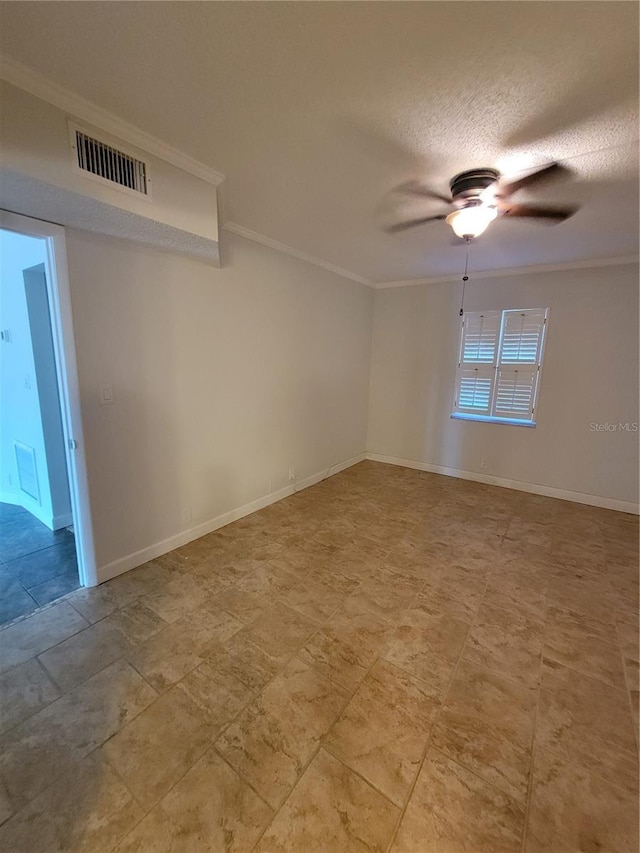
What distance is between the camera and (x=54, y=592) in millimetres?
2254

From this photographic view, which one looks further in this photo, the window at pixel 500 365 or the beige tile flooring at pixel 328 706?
the window at pixel 500 365

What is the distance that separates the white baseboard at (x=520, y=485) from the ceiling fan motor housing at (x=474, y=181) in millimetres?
3323

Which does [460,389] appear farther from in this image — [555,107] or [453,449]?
[555,107]

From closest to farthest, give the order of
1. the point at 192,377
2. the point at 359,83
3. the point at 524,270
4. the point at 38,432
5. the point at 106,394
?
the point at 359,83 < the point at 106,394 < the point at 192,377 < the point at 38,432 < the point at 524,270

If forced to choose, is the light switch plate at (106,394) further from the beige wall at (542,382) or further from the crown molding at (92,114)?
the beige wall at (542,382)

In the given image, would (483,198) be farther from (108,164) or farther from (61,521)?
(61,521)

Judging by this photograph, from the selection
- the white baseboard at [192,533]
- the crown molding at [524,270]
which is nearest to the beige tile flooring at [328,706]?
the white baseboard at [192,533]

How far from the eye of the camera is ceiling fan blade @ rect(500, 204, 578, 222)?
6.86ft

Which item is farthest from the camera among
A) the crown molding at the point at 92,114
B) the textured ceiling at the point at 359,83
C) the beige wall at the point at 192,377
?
the beige wall at the point at 192,377

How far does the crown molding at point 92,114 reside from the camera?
1.36 metres

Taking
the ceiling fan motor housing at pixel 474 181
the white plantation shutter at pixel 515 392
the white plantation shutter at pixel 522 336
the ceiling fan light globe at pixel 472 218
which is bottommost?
the white plantation shutter at pixel 515 392

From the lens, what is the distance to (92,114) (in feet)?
5.18

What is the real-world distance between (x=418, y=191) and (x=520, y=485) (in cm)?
344

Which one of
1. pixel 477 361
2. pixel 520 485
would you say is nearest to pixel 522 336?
pixel 477 361
